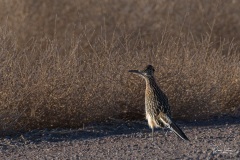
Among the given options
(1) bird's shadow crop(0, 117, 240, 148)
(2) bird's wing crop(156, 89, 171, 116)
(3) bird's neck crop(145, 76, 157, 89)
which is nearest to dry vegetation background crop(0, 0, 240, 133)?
(1) bird's shadow crop(0, 117, 240, 148)

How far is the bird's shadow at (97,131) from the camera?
11422 millimetres

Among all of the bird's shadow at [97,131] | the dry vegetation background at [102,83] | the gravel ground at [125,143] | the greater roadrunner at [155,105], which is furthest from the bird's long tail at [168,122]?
the dry vegetation background at [102,83]

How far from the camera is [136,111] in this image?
40.7 feet

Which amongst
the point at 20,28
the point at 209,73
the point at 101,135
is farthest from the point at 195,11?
the point at 101,135

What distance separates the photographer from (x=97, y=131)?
11.8 meters

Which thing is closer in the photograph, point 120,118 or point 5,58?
point 5,58

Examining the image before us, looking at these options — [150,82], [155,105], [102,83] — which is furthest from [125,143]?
[102,83]

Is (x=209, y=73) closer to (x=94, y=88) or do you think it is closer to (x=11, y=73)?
(x=94, y=88)

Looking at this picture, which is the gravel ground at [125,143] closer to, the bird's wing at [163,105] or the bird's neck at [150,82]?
the bird's wing at [163,105]

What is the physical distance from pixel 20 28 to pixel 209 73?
8166 millimetres

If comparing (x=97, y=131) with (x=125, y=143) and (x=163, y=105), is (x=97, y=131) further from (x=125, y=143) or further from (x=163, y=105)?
(x=163, y=105)

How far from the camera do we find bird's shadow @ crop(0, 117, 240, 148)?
11.4 metres

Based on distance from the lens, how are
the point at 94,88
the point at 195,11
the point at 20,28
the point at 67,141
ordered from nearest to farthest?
the point at 67,141, the point at 94,88, the point at 20,28, the point at 195,11

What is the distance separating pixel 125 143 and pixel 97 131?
2.91 ft
